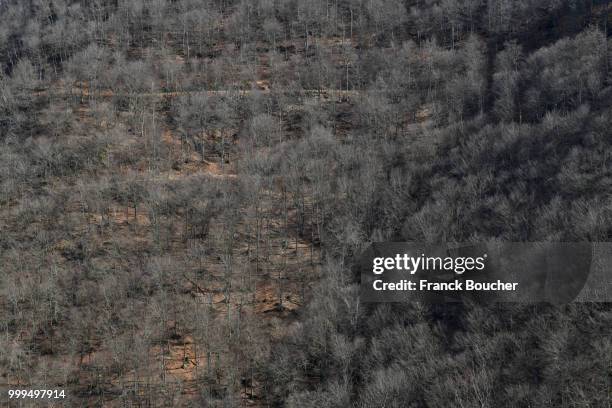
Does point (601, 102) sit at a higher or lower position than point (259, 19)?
lower

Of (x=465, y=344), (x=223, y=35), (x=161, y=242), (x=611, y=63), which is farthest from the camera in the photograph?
(x=223, y=35)

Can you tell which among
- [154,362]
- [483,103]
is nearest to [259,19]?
[483,103]

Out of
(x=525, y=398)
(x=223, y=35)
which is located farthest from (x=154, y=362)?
(x=223, y=35)

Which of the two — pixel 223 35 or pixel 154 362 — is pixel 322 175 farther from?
pixel 223 35

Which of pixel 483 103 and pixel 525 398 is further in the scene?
pixel 483 103

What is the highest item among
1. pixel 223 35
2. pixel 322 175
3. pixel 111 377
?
pixel 223 35

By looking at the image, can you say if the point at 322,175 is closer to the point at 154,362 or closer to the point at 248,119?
the point at 248,119

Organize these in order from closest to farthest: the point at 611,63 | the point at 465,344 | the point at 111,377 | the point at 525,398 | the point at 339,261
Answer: the point at 525,398 → the point at 465,344 → the point at 111,377 → the point at 339,261 → the point at 611,63
